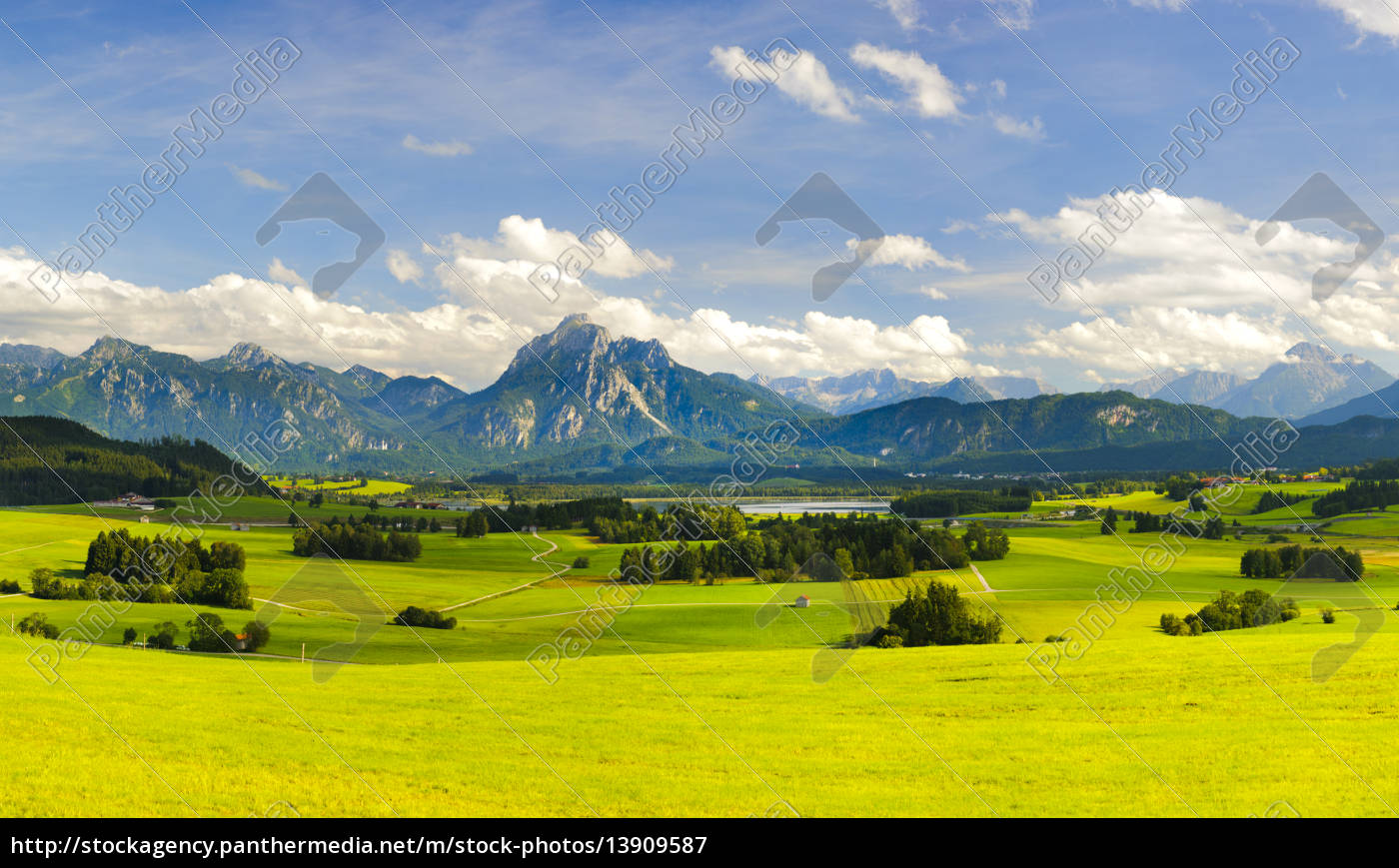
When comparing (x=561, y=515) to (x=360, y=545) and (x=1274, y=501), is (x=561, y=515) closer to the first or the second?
(x=360, y=545)

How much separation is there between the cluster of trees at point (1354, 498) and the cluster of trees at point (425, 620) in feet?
613

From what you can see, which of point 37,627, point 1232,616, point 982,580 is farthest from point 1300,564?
point 37,627

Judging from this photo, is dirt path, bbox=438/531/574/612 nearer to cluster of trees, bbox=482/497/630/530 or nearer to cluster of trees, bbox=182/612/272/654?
cluster of trees, bbox=182/612/272/654

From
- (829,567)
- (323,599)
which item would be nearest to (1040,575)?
(829,567)

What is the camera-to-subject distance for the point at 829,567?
4500 inches

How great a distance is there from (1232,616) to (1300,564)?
66.1m

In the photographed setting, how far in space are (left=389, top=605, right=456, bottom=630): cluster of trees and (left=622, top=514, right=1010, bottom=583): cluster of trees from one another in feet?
139

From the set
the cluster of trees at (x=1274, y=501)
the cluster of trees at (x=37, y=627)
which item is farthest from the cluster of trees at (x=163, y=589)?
the cluster of trees at (x=1274, y=501)

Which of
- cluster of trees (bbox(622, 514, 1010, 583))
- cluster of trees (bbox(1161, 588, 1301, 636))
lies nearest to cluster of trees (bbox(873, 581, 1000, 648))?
cluster of trees (bbox(1161, 588, 1301, 636))

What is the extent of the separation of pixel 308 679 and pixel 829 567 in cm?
8626

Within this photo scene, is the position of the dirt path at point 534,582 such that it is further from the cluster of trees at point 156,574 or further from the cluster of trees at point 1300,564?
the cluster of trees at point 1300,564

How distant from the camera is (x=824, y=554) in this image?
120062mm

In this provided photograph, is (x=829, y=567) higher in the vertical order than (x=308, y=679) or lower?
higher
